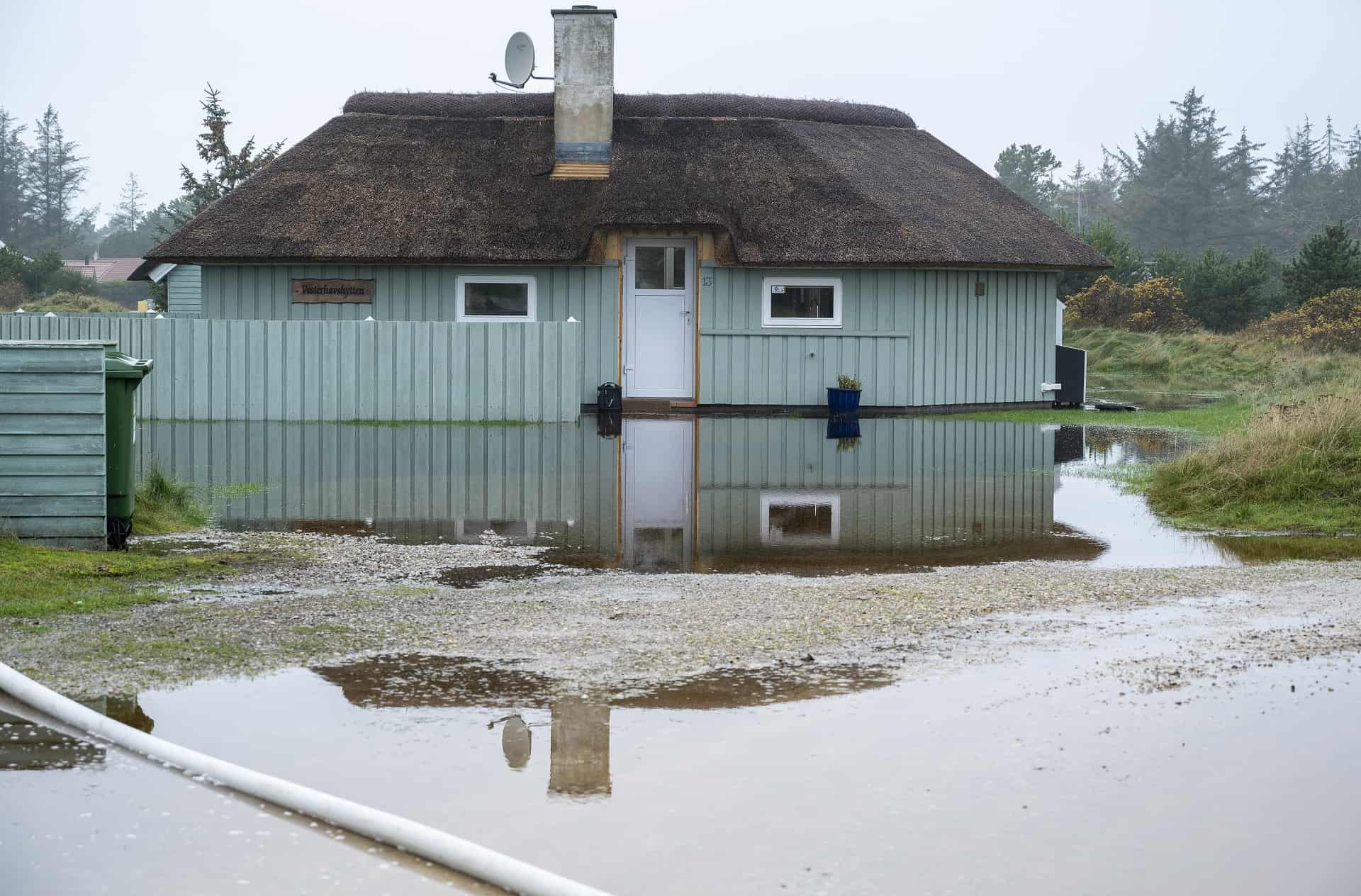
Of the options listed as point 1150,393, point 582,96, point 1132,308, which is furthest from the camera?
point 1132,308

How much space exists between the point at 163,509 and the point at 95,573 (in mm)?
2749

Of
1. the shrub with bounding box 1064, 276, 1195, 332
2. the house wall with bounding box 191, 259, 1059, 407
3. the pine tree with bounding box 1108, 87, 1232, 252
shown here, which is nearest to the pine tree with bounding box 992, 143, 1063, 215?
the pine tree with bounding box 1108, 87, 1232, 252

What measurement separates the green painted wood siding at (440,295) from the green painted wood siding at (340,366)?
137 inches

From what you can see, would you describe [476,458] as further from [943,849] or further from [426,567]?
[943,849]

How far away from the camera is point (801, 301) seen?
23188mm

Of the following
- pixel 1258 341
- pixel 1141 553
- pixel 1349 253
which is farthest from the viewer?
pixel 1349 253

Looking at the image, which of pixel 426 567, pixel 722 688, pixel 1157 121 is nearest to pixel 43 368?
pixel 426 567

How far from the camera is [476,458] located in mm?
15203

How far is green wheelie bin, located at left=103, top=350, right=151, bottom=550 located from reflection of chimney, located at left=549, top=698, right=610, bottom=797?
15.9 ft

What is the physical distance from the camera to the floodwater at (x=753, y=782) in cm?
392

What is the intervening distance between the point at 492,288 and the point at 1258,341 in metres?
22.7

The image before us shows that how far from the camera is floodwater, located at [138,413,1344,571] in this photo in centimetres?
980

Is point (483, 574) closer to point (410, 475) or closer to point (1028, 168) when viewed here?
point (410, 475)

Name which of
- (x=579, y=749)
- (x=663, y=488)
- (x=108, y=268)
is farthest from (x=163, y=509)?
(x=108, y=268)
